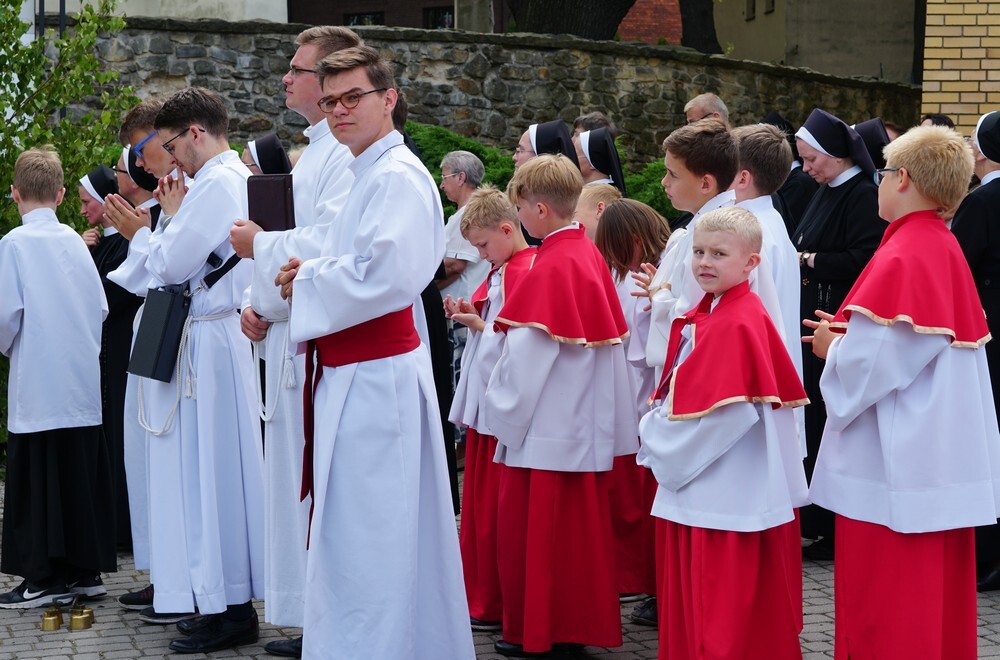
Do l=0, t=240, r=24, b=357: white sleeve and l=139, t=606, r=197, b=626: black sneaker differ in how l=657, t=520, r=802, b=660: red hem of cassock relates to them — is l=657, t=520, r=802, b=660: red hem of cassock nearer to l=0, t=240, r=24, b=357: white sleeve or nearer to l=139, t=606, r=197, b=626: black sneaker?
l=139, t=606, r=197, b=626: black sneaker

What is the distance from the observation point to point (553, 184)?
546cm

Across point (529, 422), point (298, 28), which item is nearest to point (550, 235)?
point (529, 422)

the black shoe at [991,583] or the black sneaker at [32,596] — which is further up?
the black shoe at [991,583]

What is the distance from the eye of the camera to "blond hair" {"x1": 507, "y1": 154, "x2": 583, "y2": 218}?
5.45 meters

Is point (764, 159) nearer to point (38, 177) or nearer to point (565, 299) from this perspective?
point (565, 299)

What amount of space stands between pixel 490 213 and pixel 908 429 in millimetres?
2106

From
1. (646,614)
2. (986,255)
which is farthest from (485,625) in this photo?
(986,255)

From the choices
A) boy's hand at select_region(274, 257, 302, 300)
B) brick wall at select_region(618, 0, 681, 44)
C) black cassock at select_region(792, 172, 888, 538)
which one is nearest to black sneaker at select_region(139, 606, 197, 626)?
boy's hand at select_region(274, 257, 302, 300)

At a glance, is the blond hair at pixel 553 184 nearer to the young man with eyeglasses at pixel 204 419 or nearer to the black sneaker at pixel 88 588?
the young man with eyeglasses at pixel 204 419

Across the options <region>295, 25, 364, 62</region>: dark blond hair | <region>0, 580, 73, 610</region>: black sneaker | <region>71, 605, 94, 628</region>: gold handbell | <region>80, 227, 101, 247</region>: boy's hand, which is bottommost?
<region>0, 580, 73, 610</region>: black sneaker

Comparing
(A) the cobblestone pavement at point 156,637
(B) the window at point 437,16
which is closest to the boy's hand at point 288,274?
(A) the cobblestone pavement at point 156,637

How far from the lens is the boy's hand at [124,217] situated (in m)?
5.93

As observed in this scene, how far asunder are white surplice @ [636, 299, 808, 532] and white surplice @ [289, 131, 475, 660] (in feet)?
2.91

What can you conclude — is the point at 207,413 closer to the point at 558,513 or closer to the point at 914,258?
the point at 558,513
